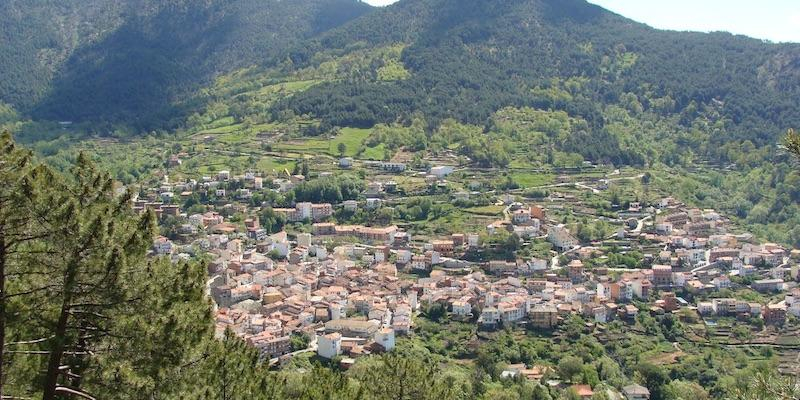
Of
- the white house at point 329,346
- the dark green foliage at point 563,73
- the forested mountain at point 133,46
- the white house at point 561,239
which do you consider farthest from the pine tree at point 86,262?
the forested mountain at point 133,46

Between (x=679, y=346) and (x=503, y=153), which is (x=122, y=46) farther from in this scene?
(x=679, y=346)

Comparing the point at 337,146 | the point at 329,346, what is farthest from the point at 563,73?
the point at 329,346

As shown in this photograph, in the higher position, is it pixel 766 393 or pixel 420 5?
pixel 420 5

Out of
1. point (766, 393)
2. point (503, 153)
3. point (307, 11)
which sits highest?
point (307, 11)

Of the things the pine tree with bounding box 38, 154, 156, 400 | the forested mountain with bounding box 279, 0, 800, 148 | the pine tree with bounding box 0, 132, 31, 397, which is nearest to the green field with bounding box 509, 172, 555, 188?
the forested mountain with bounding box 279, 0, 800, 148

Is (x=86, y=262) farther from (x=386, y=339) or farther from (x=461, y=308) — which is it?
(x=461, y=308)

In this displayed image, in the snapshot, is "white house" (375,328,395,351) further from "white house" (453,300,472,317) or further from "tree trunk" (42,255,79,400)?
"tree trunk" (42,255,79,400)

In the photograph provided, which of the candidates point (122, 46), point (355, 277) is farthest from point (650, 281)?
point (122, 46)
